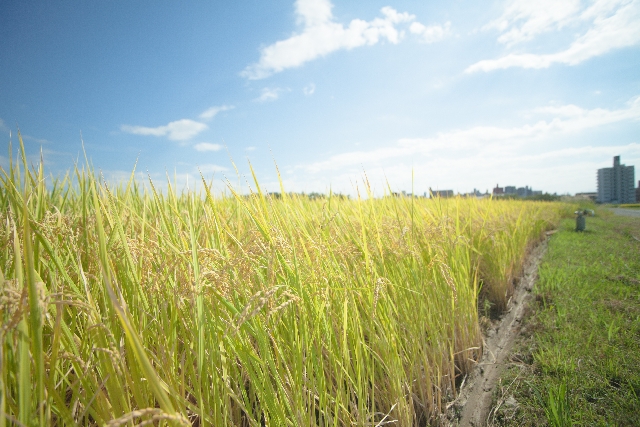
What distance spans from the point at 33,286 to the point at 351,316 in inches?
39.4

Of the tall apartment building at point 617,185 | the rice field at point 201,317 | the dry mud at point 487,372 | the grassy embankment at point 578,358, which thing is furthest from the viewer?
the tall apartment building at point 617,185

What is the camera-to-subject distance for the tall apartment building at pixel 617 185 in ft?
181

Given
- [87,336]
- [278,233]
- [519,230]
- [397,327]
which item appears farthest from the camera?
[519,230]

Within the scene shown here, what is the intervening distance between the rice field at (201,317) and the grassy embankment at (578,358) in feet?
1.35

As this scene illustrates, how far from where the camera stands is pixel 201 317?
29.4 inches

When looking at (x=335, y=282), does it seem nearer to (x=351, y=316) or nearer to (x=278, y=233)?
(x=351, y=316)

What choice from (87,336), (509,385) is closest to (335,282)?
(87,336)

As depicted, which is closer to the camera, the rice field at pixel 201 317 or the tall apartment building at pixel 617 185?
the rice field at pixel 201 317

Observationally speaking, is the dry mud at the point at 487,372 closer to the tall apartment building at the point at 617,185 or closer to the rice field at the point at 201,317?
the rice field at the point at 201,317

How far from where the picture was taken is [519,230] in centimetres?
474

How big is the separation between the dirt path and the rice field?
11 cm

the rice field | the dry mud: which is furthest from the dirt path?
the rice field

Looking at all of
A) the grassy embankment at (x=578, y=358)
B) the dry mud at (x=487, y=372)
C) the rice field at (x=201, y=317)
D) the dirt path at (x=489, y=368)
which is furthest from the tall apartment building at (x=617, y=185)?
the rice field at (x=201, y=317)

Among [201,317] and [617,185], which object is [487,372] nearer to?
[201,317]
